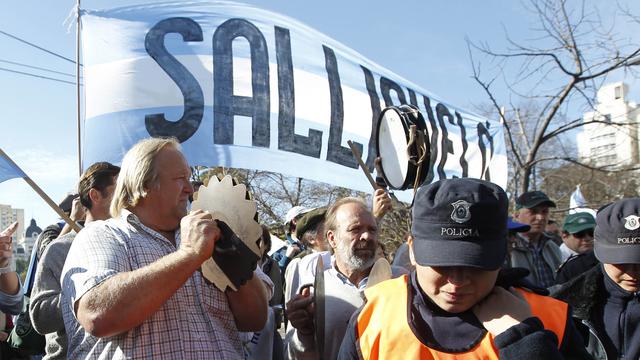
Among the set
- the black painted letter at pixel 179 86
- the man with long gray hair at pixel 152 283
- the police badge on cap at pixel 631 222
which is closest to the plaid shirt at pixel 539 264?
the police badge on cap at pixel 631 222

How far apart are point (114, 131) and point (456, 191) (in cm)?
325

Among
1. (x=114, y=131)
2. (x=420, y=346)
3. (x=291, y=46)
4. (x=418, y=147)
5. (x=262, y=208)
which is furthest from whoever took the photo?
(x=262, y=208)

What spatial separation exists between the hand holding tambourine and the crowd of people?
0.25ft

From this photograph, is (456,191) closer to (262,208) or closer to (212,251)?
(212,251)

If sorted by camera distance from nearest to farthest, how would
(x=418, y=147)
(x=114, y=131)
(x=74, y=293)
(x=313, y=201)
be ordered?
(x=74, y=293) < (x=418, y=147) < (x=114, y=131) < (x=313, y=201)

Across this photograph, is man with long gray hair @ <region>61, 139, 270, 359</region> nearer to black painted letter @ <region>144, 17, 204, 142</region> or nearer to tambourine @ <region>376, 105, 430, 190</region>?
tambourine @ <region>376, 105, 430, 190</region>

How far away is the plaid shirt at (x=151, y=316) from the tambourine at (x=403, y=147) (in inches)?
53.5

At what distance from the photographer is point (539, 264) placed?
5.03 meters

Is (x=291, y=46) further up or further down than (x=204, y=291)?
further up

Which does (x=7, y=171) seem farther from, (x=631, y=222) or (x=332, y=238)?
(x=631, y=222)

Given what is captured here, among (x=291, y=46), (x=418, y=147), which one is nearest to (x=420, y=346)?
(x=418, y=147)

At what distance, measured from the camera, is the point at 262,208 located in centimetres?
2009

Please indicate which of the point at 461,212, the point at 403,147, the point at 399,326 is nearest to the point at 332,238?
the point at 403,147

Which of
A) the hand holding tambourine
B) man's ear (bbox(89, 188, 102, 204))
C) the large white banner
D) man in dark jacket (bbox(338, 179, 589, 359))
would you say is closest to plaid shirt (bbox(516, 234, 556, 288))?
the large white banner
